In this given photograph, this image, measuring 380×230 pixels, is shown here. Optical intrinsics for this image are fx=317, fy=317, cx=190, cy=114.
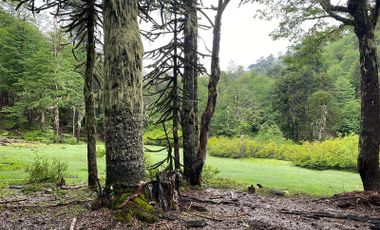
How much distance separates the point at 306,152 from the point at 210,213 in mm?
15075

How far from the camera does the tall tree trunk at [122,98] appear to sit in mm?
4336

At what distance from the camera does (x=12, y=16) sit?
34594mm

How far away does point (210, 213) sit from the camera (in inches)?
192

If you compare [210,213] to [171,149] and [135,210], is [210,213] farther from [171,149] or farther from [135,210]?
[171,149]

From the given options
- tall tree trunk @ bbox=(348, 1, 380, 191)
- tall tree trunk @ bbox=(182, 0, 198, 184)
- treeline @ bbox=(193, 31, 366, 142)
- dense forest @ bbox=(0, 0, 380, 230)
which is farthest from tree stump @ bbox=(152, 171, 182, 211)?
treeline @ bbox=(193, 31, 366, 142)

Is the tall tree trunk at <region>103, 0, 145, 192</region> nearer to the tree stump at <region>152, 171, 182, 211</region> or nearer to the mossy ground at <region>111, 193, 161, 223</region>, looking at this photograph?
the mossy ground at <region>111, 193, 161, 223</region>

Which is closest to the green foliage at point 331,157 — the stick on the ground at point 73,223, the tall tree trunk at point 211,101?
the tall tree trunk at point 211,101

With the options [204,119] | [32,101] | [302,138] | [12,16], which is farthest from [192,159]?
[12,16]

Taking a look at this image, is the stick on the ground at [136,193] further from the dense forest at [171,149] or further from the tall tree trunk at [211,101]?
the tall tree trunk at [211,101]

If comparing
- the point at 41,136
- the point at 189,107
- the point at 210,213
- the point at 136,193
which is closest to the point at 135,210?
the point at 136,193

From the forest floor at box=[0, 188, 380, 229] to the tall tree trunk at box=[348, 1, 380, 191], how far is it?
3.09 feet

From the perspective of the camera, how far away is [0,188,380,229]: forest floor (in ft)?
12.9

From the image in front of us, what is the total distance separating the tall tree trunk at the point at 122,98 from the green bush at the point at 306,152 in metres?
14.7

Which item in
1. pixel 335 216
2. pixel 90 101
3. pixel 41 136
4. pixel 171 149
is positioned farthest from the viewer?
pixel 41 136
